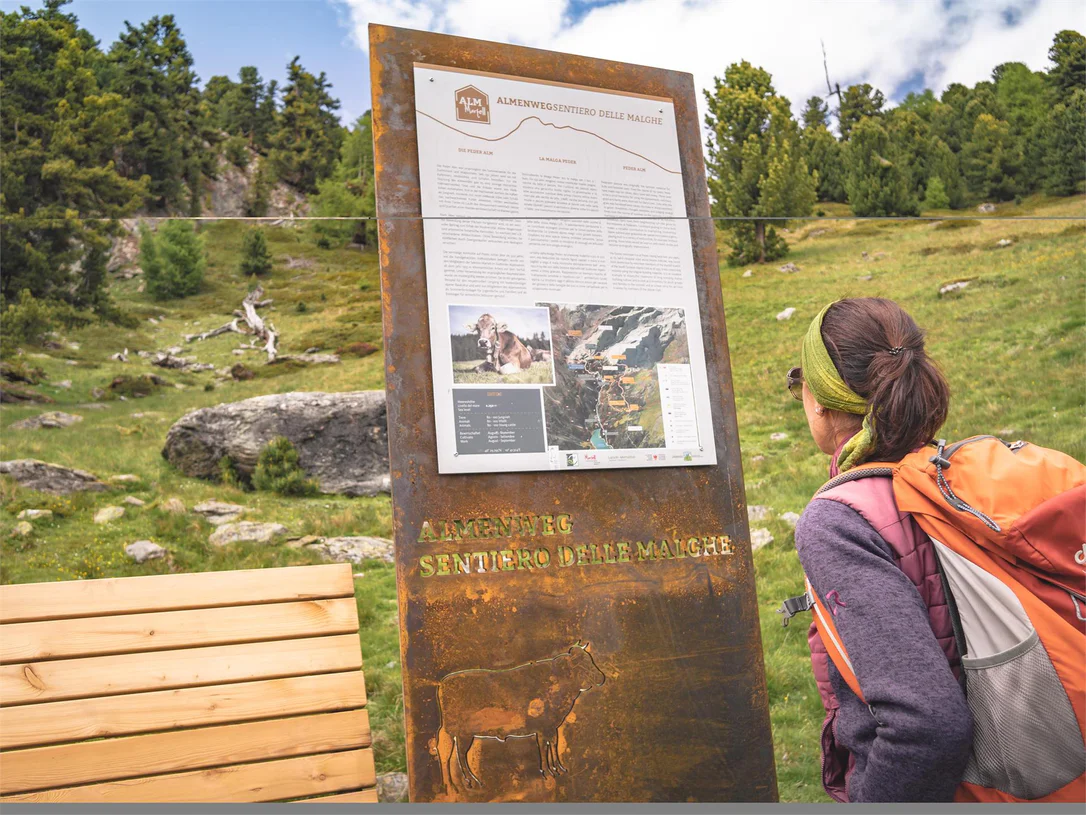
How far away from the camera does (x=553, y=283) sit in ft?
10.4

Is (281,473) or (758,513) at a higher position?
(281,473)

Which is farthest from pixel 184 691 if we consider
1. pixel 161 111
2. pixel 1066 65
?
pixel 161 111

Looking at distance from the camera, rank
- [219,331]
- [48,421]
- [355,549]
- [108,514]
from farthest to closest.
Answer: [219,331] < [48,421] < [108,514] < [355,549]

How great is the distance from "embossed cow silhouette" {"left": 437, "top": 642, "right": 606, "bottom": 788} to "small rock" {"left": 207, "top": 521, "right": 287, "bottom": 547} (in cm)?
567

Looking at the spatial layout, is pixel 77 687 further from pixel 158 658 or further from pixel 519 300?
pixel 519 300

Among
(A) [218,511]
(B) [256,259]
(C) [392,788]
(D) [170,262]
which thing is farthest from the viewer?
(B) [256,259]

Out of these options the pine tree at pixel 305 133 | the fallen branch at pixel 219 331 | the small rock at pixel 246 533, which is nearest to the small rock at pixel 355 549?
the small rock at pixel 246 533

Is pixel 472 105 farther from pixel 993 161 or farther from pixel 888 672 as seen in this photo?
pixel 993 161

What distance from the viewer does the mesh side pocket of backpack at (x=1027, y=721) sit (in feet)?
4.26

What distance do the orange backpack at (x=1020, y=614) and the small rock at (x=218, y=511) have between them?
8149 mm

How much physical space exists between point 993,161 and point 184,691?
16.5 metres

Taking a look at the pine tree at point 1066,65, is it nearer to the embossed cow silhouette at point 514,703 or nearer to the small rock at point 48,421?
the embossed cow silhouette at point 514,703

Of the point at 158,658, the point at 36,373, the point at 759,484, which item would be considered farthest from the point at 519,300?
the point at 36,373

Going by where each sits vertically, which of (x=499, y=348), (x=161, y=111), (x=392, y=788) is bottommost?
(x=392, y=788)
